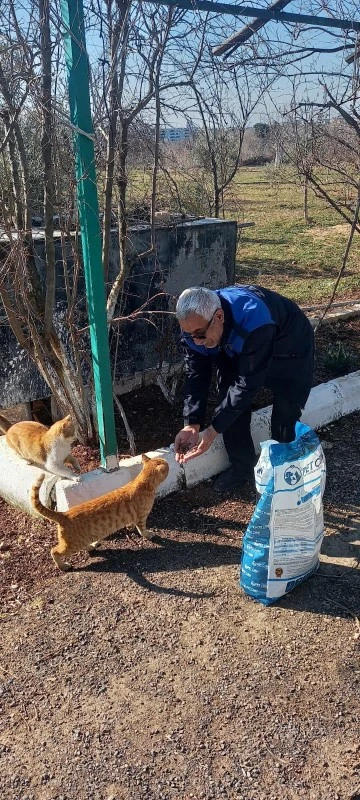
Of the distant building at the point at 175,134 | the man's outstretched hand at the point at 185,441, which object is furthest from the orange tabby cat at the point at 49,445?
the distant building at the point at 175,134

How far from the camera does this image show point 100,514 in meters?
3.30

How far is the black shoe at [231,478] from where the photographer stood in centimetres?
414

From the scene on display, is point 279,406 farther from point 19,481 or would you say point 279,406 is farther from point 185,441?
point 19,481

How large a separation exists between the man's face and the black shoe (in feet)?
3.88

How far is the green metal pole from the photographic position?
2996 millimetres

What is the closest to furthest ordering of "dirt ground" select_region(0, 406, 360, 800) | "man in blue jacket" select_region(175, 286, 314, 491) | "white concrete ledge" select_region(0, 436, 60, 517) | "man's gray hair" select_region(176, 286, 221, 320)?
1. "dirt ground" select_region(0, 406, 360, 800)
2. "man's gray hair" select_region(176, 286, 221, 320)
3. "man in blue jacket" select_region(175, 286, 314, 491)
4. "white concrete ledge" select_region(0, 436, 60, 517)

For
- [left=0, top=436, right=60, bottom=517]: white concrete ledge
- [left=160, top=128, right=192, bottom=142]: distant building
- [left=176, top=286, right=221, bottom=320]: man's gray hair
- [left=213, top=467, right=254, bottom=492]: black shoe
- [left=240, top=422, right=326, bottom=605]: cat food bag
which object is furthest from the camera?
[left=213, top=467, right=254, bottom=492]: black shoe

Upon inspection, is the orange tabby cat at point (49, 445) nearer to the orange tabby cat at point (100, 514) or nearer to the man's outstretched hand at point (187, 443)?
the orange tabby cat at point (100, 514)

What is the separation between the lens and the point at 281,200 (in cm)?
2050

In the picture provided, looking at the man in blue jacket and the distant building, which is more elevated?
the distant building

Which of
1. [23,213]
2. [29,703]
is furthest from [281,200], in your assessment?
[29,703]

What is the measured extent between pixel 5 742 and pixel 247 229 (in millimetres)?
13454

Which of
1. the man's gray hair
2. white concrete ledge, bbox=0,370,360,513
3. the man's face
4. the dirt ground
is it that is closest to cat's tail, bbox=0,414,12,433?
white concrete ledge, bbox=0,370,360,513

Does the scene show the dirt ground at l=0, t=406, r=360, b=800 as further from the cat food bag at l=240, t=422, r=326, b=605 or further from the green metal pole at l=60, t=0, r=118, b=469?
the green metal pole at l=60, t=0, r=118, b=469
